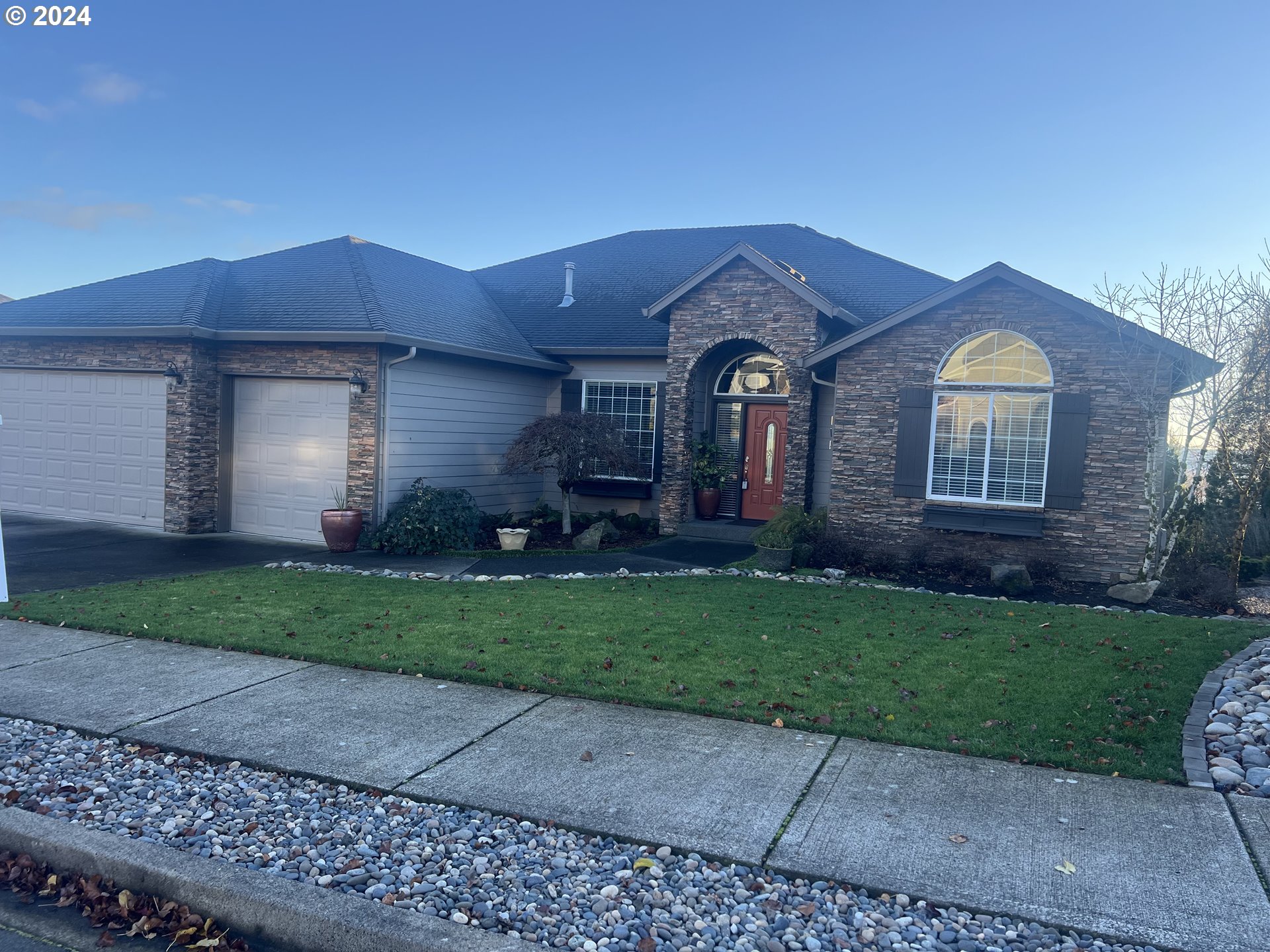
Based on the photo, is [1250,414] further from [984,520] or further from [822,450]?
[822,450]

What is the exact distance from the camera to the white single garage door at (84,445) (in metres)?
14.5

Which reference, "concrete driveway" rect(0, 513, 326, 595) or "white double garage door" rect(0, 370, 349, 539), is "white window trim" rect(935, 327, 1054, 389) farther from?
"concrete driveway" rect(0, 513, 326, 595)

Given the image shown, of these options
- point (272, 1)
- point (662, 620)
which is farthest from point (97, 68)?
point (662, 620)

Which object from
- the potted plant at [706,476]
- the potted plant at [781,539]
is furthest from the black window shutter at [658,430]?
the potted plant at [781,539]

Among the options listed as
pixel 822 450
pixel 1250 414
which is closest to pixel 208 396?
pixel 822 450

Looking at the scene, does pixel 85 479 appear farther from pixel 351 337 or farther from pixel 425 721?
pixel 425 721

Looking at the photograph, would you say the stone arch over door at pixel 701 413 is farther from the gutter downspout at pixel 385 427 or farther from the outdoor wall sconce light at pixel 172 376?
the outdoor wall sconce light at pixel 172 376

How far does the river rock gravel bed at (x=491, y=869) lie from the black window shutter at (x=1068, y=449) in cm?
968

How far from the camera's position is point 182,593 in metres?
9.42

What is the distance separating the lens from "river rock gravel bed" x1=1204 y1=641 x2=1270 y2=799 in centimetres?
480

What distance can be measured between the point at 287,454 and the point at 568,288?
7083mm

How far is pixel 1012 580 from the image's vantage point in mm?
11195

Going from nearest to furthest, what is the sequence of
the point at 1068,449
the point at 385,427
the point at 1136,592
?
the point at 1136,592
the point at 1068,449
the point at 385,427

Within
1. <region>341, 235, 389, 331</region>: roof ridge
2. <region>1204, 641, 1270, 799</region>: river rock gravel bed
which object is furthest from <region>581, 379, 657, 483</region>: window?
<region>1204, 641, 1270, 799</region>: river rock gravel bed
